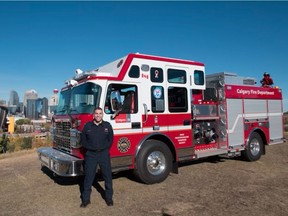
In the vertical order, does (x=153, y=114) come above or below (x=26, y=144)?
above

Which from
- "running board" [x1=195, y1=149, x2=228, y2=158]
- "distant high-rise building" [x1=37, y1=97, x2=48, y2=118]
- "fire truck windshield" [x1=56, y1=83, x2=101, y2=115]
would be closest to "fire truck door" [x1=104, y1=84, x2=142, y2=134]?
"fire truck windshield" [x1=56, y1=83, x2=101, y2=115]

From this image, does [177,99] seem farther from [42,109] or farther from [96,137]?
[42,109]

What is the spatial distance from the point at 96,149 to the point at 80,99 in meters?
1.71

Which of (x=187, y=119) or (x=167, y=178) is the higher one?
(x=187, y=119)

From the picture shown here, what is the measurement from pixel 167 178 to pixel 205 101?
2.53 m

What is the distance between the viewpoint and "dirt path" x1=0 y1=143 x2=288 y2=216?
191 inches

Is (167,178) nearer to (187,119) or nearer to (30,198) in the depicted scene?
(187,119)

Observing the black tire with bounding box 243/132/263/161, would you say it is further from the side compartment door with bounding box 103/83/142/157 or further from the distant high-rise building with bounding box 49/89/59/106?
the distant high-rise building with bounding box 49/89/59/106

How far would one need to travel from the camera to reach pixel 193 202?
5.19m

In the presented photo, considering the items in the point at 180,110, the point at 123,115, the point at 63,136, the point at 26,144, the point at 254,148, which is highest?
the point at 180,110

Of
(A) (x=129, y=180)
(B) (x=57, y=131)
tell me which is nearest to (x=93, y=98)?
(B) (x=57, y=131)

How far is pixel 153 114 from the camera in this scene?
654 centimetres

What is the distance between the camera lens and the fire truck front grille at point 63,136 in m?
6.26

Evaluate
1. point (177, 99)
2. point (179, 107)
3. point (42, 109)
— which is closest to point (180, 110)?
point (179, 107)
